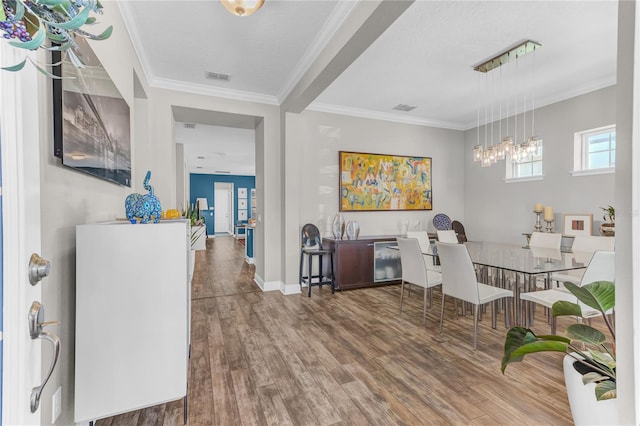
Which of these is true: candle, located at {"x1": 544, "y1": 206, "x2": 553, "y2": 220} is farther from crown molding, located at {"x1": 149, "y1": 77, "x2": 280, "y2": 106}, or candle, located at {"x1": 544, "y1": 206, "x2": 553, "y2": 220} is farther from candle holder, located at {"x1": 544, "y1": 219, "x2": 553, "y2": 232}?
crown molding, located at {"x1": 149, "y1": 77, "x2": 280, "y2": 106}

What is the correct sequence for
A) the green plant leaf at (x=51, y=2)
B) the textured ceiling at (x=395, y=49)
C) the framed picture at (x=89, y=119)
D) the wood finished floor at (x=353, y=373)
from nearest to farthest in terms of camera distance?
1. the green plant leaf at (x=51, y=2)
2. the framed picture at (x=89, y=119)
3. the wood finished floor at (x=353, y=373)
4. the textured ceiling at (x=395, y=49)

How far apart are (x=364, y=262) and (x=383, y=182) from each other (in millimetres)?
1504

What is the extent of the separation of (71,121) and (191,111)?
9.64ft

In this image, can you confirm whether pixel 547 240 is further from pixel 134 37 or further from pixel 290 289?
pixel 134 37

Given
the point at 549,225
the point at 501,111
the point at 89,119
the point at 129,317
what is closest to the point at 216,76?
the point at 89,119

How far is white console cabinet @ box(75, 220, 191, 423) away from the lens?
1492mm

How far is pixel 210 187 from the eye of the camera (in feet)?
43.1

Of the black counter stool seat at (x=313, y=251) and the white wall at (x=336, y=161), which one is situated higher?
the white wall at (x=336, y=161)

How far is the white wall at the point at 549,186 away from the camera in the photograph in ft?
13.1

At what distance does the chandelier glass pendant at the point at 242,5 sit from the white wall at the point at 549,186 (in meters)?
4.37

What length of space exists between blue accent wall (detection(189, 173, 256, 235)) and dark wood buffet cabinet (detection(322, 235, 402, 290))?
31.2ft

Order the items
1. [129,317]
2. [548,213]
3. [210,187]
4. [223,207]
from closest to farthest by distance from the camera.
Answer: [129,317]
[548,213]
[210,187]
[223,207]

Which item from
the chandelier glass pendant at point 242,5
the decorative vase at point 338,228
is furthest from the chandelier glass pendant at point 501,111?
the chandelier glass pendant at point 242,5

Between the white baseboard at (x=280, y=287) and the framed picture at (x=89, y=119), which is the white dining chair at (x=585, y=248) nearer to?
the white baseboard at (x=280, y=287)
